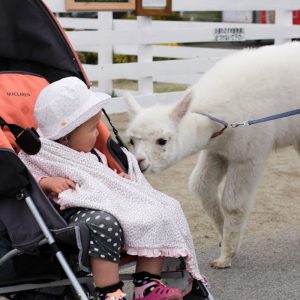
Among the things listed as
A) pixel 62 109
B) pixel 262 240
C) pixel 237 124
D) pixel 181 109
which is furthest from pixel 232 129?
pixel 62 109

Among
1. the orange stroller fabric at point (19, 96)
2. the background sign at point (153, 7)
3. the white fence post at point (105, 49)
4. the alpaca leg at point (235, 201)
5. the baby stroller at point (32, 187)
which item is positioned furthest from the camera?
the white fence post at point (105, 49)

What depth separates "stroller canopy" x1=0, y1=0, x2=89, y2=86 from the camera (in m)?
3.88

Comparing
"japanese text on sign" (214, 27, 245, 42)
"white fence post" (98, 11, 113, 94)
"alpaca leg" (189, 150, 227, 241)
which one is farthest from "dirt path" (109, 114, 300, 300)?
"japanese text on sign" (214, 27, 245, 42)

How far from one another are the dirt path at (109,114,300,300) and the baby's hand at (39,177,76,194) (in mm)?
1503

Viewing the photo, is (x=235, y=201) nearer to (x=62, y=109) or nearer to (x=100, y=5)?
(x=62, y=109)

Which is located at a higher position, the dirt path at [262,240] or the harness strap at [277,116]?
the harness strap at [277,116]

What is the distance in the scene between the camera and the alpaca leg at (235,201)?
15.1ft

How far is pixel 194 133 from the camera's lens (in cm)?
436

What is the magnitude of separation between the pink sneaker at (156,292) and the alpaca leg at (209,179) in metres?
1.71

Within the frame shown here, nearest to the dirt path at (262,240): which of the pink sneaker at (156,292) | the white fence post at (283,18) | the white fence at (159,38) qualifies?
the pink sneaker at (156,292)

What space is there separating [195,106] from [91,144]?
1.20m

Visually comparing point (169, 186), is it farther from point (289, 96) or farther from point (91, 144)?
point (91, 144)

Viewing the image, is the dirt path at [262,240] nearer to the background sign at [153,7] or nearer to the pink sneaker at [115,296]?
the pink sneaker at [115,296]

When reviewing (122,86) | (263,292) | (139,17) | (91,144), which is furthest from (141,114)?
(122,86)
